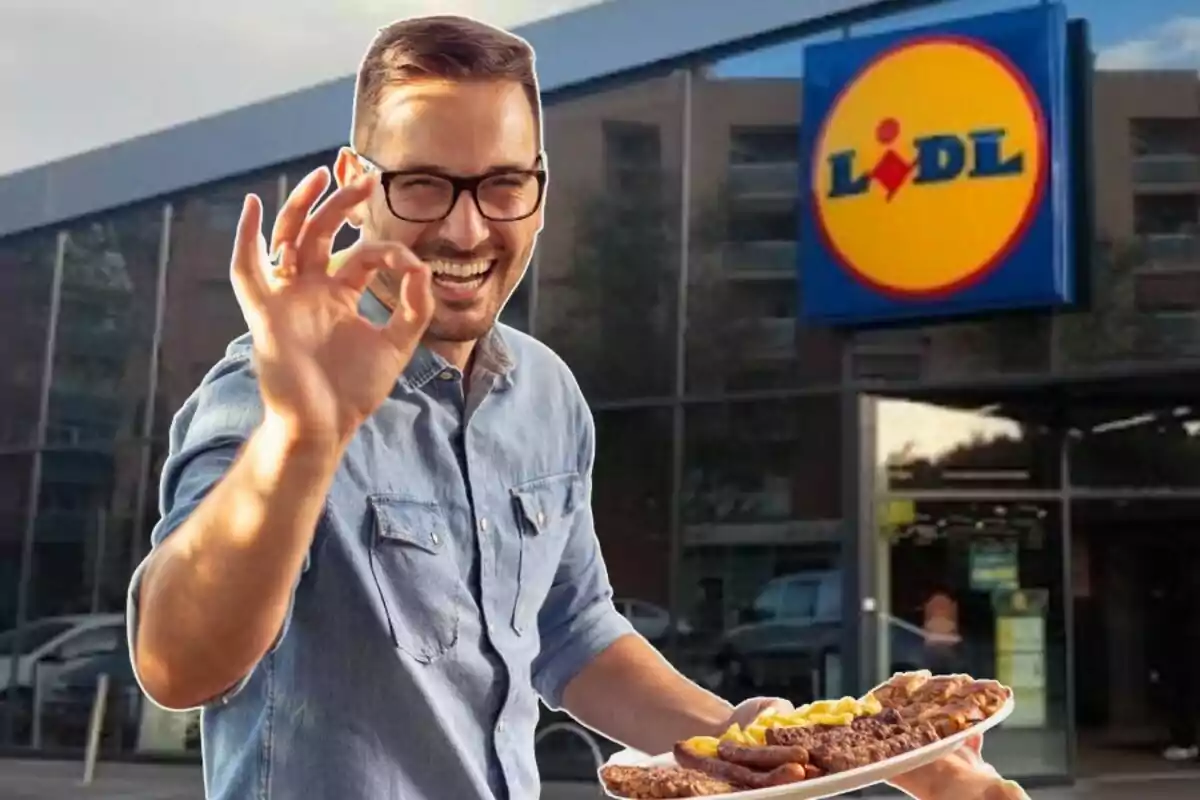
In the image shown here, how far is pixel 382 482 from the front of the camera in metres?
1.37

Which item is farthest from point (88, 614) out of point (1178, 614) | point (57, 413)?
point (1178, 614)

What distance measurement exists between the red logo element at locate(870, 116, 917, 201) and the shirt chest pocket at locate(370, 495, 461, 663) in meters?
6.79

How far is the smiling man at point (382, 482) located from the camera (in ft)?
3.43

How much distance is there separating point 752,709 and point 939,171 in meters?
6.30

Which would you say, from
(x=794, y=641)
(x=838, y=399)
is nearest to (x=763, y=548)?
(x=794, y=641)

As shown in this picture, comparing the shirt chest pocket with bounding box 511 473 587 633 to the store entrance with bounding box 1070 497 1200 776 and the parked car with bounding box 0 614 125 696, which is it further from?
the parked car with bounding box 0 614 125 696

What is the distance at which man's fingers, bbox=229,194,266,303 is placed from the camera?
103 cm

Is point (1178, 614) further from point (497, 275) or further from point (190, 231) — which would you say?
point (497, 275)

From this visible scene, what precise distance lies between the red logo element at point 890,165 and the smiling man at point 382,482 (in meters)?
6.48

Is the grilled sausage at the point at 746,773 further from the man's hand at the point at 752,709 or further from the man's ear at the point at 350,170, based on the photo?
the man's ear at the point at 350,170

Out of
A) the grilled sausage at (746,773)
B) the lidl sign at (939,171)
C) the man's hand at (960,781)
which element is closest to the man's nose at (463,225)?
the grilled sausage at (746,773)

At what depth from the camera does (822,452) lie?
26.8ft

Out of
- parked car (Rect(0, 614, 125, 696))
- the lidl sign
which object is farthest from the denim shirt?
parked car (Rect(0, 614, 125, 696))

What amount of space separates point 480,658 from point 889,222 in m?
6.79
